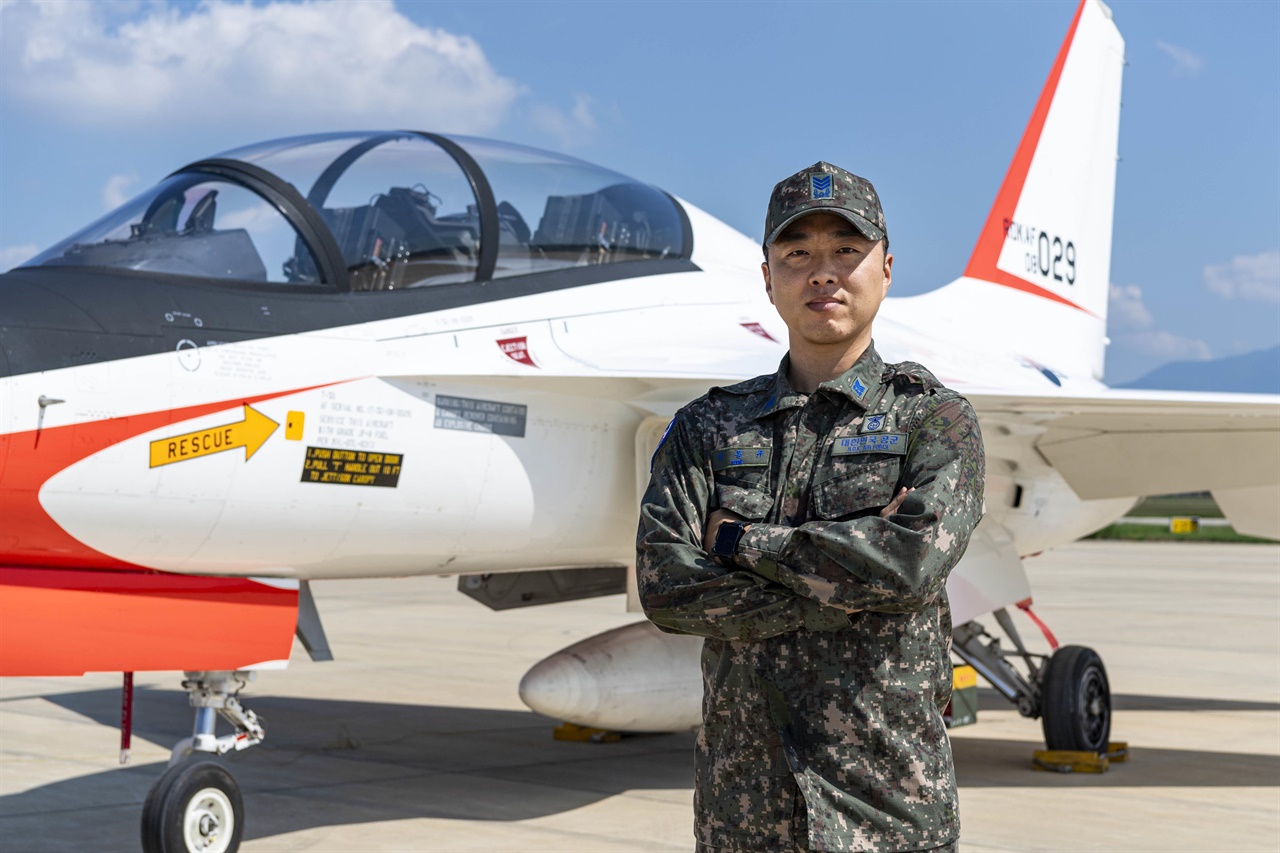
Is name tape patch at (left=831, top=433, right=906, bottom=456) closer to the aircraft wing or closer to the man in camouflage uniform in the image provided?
the man in camouflage uniform

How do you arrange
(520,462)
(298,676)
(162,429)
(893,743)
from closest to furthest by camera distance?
(893,743) → (162,429) → (520,462) → (298,676)

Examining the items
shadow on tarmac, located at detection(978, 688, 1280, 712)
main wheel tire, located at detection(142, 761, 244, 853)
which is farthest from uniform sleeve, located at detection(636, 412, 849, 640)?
shadow on tarmac, located at detection(978, 688, 1280, 712)

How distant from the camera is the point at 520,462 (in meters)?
5.37

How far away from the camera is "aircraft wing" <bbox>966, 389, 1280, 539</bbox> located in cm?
611

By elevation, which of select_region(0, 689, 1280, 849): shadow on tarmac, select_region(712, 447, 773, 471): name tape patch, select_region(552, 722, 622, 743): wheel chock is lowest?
select_region(0, 689, 1280, 849): shadow on tarmac

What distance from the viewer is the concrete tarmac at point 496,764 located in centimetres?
559

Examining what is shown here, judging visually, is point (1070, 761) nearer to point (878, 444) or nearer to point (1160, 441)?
point (1160, 441)

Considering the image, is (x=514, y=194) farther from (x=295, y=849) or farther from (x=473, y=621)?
(x=473, y=621)

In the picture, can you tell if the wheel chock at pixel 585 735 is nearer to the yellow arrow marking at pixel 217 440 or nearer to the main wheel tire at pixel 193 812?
the main wheel tire at pixel 193 812

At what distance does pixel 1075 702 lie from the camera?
729cm

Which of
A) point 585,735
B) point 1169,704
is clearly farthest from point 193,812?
point 1169,704

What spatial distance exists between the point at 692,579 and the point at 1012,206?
884 centimetres

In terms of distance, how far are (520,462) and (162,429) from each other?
1.49 meters

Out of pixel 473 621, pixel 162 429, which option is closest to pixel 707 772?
pixel 162 429
